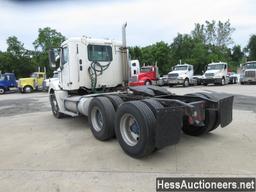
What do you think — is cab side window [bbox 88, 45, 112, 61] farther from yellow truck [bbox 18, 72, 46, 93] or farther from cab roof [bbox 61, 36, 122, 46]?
yellow truck [bbox 18, 72, 46, 93]

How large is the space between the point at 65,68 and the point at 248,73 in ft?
73.9

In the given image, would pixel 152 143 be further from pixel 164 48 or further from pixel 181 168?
pixel 164 48

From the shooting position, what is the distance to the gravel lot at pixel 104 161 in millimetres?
3699

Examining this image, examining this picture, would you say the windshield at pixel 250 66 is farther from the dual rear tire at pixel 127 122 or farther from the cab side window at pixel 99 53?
the dual rear tire at pixel 127 122

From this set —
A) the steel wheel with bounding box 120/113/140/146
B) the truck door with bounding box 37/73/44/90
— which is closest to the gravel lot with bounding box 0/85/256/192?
the steel wheel with bounding box 120/113/140/146

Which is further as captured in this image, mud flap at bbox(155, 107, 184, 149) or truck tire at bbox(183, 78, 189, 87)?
truck tire at bbox(183, 78, 189, 87)

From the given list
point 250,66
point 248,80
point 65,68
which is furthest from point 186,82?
point 65,68

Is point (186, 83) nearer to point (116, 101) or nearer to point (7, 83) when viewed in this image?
point (7, 83)

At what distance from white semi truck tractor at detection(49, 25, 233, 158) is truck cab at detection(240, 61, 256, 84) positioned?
20884 millimetres

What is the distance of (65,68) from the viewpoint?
766 cm

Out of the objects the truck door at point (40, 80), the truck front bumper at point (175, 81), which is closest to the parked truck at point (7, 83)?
the truck door at point (40, 80)

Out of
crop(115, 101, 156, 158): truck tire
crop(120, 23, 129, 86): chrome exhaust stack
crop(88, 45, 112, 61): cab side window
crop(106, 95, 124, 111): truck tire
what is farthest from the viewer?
crop(120, 23, 129, 86): chrome exhaust stack

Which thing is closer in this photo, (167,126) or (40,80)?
(167,126)

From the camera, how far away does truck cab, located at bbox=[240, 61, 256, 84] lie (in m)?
25.2
